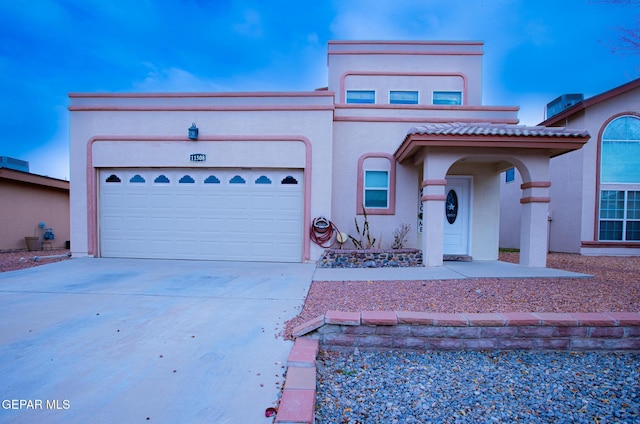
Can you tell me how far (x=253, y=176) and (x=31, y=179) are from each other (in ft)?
28.7

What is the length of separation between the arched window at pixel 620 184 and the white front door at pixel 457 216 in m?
6.36

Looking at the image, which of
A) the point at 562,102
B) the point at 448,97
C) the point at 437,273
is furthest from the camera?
the point at 562,102

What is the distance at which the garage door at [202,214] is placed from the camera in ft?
25.0

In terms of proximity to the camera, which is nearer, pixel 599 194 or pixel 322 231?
pixel 322 231

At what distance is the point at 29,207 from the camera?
10516mm

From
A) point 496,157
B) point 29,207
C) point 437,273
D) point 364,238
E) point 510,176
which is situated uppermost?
point 510,176

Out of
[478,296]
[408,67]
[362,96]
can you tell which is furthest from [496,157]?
[408,67]

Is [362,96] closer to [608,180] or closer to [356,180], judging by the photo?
[356,180]

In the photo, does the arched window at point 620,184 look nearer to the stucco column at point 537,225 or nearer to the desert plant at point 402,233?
the stucco column at point 537,225

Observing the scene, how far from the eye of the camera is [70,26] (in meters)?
9.73

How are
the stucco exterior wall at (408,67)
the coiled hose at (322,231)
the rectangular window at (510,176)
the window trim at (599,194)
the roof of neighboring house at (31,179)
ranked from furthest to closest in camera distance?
the rectangular window at (510,176), the stucco exterior wall at (408,67), the window trim at (599,194), the roof of neighboring house at (31,179), the coiled hose at (322,231)

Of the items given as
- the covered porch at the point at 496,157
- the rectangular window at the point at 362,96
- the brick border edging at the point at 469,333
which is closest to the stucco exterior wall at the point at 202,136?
the covered porch at the point at 496,157

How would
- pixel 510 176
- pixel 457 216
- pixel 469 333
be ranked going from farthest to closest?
pixel 510 176 → pixel 457 216 → pixel 469 333

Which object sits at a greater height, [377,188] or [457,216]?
[377,188]
